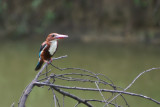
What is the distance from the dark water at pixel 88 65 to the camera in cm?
452

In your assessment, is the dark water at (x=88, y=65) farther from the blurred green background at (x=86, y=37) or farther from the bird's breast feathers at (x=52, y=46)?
the bird's breast feathers at (x=52, y=46)

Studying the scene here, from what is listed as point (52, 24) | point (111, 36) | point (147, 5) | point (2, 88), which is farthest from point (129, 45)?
point (2, 88)

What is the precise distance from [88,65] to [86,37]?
227 centimetres

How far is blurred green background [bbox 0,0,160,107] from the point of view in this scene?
5.69 meters

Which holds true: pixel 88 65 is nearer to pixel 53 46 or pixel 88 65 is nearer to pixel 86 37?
pixel 86 37

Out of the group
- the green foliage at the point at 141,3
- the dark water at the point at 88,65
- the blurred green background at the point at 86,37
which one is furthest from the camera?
the green foliage at the point at 141,3

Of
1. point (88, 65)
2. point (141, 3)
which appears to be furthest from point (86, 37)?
point (88, 65)

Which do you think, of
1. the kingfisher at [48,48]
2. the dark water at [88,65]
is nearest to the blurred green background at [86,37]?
the dark water at [88,65]

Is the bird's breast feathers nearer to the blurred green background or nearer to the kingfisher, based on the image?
the kingfisher

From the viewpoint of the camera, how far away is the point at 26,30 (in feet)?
29.1

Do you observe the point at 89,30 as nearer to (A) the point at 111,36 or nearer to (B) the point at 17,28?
(A) the point at 111,36

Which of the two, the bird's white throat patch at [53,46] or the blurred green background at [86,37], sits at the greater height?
the blurred green background at [86,37]

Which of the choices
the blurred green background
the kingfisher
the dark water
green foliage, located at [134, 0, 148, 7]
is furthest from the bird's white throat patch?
green foliage, located at [134, 0, 148, 7]

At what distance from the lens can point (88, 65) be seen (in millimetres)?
6023
